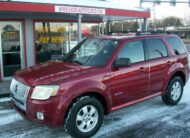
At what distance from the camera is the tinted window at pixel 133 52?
19.6 feet

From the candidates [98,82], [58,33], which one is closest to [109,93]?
[98,82]

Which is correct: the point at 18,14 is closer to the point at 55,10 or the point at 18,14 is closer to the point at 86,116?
the point at 55,10

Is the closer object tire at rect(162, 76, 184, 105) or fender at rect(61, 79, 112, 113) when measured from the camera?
fender at rect(61, 79, 112, 113)

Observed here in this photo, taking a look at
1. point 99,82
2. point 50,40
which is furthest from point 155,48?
point 50,40

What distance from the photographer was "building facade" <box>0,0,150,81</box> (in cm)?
972

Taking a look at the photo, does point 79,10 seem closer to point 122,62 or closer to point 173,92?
point 173,92

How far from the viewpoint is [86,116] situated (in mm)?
5227

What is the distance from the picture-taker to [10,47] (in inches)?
438

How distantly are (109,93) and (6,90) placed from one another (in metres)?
4.52

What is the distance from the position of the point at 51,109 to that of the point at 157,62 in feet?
9.59

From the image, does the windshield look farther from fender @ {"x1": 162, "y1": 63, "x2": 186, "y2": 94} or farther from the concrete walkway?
the concrete walkway

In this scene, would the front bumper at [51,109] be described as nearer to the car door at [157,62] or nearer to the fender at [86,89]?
the fender at [86,89]

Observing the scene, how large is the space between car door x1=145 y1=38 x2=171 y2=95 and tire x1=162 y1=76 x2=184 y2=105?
37 centimetres

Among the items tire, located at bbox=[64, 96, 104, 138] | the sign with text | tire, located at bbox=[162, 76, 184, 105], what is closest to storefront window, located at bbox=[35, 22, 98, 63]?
the sign with text
